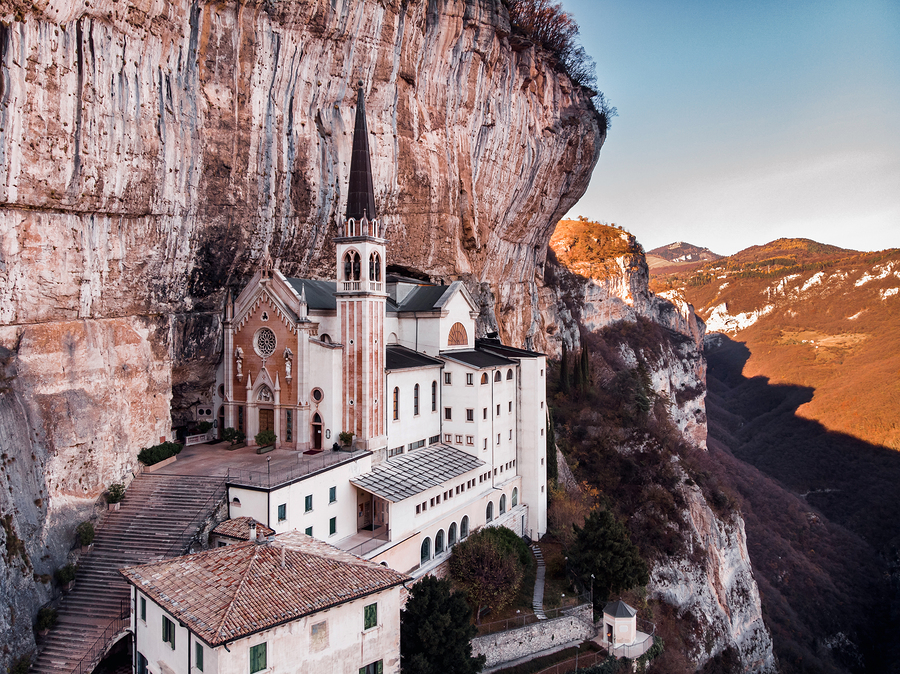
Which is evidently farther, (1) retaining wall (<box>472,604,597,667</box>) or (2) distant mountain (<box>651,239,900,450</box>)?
(2) distant mountain (<box>651,239,900,450</box>)

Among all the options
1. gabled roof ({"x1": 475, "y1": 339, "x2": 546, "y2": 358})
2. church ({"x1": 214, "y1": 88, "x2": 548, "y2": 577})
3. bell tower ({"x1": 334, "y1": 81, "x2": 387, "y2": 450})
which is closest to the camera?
church ({"x1": 214, "y1": 88, "x2": 548, "y2": 577})

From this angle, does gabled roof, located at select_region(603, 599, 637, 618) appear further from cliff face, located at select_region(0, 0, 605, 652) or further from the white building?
cliff face, located at select_region(0, 0, 605, 652)

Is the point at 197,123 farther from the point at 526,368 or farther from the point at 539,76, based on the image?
the point at 539,76

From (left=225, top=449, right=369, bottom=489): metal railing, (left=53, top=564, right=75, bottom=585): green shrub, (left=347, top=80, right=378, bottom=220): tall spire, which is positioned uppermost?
(left=347, top=80, right=378, bottom=220): tall spire

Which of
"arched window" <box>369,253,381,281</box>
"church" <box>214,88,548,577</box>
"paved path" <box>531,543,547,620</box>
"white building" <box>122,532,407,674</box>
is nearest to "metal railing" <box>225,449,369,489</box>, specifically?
"church" <box>214,88,548,577</box>

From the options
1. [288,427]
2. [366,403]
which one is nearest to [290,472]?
[366,403]

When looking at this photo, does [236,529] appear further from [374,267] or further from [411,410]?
[374,267]

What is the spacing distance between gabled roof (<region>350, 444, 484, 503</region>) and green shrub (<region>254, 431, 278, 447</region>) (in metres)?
5.98

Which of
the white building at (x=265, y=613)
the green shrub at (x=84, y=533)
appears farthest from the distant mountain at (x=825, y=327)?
the green shrub at (x=84, y=533)

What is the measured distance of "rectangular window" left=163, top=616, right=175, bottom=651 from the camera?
18797mm

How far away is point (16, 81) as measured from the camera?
21000 millimetres

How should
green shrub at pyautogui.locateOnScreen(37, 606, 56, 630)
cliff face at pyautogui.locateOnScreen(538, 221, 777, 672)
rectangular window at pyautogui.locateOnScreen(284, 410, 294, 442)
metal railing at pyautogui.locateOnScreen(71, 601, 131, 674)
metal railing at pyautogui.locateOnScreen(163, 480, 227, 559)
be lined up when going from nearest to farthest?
metal railing at pyautogui.locateOnScreen(71, 601, 131, 674) → green shrub at pyautogui.locateOnScreen(37, 606, 56, 630) → metal railing at pyautogui.locateOnScreen(163, 480, 227, 559) → rectangular window at pyautogui.locateOnScreen(284, 410, 294, 442) → cliff face at pyautogui.locateOnScreen(538, 221, 777, 672)

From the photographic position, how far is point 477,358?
1543 inches

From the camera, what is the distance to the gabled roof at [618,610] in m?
31.3
